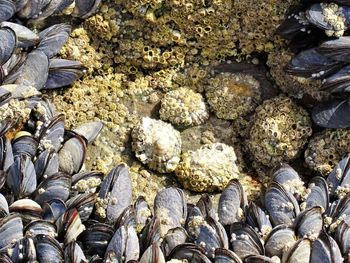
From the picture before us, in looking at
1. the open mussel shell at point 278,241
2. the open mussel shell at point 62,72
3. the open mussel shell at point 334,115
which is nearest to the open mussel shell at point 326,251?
the open mussel shell at point 278,241

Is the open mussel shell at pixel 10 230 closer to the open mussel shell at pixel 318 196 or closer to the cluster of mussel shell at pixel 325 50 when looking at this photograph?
the open mussel shell at pixel 318 196

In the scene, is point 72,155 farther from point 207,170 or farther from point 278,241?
point 278,241

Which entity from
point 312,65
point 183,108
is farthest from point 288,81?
point 183,108

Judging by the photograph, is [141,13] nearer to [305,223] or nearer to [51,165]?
[51,165]

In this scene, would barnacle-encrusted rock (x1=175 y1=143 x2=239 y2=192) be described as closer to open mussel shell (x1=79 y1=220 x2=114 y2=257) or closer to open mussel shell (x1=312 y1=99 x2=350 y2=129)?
open mussel shell (x1=312 y1=99 x2=350 y2=129)

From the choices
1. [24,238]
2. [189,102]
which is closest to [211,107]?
[189,102]

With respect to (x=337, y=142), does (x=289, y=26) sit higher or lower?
higher
